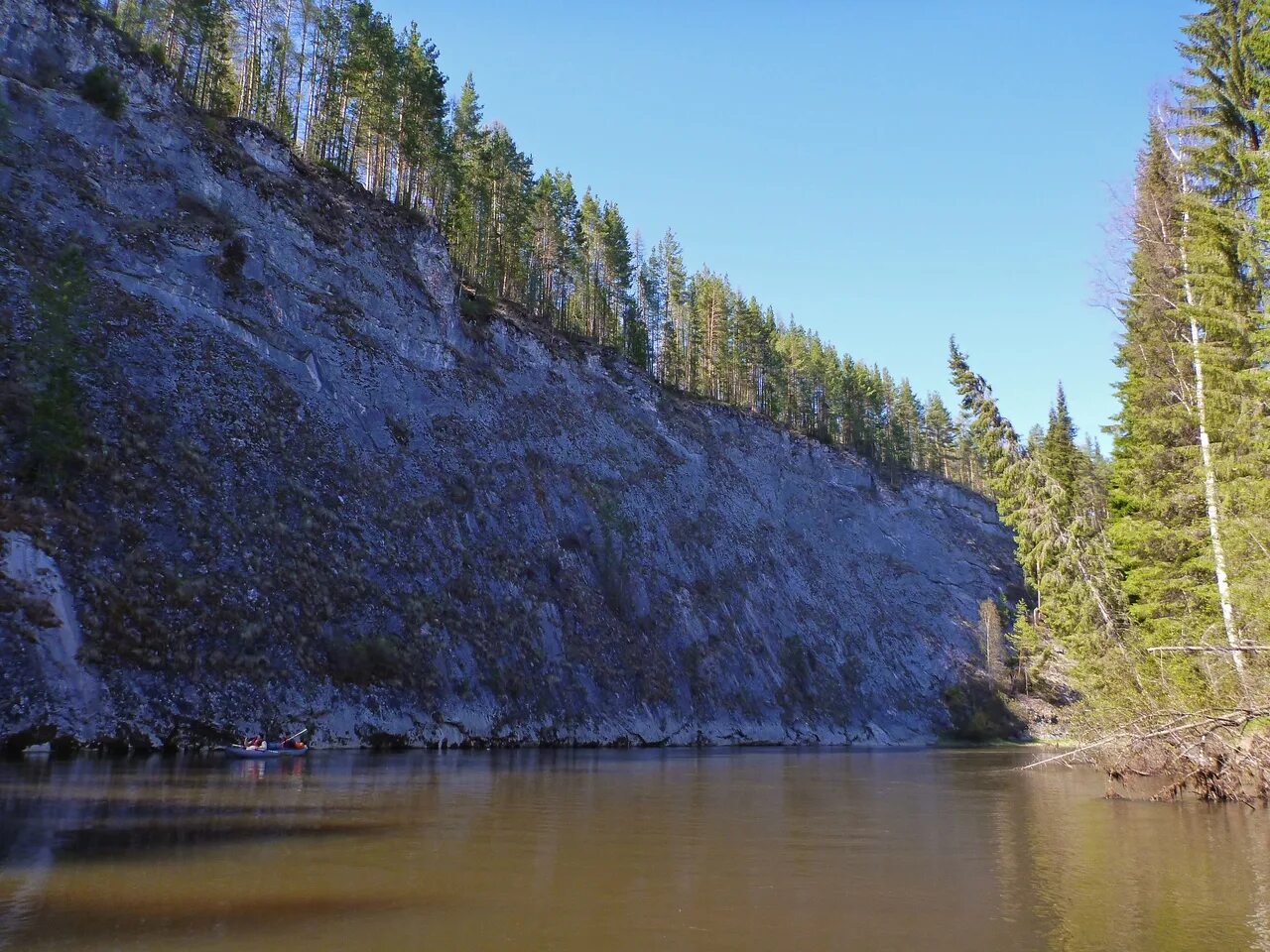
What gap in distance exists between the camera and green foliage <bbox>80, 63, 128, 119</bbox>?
35.9m

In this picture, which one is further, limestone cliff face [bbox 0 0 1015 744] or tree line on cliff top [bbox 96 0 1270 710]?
limestone cliff face [bbox 0 0 1015 744]

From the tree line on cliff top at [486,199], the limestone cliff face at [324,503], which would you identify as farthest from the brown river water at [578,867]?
the tree line on cliff top at [486,199]

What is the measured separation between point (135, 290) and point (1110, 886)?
3612 cm

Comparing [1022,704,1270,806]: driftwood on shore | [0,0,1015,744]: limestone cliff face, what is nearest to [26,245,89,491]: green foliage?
[0,0,1015,744]: limestone cliff face

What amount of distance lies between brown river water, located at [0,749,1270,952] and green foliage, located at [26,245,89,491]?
9206 millimetres

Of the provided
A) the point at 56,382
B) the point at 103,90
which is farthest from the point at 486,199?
the point at 56,382

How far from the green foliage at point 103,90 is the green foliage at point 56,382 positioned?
1261 cm

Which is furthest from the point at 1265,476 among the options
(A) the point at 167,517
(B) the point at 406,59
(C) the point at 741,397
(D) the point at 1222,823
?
(C) the point at 741,397

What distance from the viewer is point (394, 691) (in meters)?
30.2

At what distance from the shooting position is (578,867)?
35.1 ft

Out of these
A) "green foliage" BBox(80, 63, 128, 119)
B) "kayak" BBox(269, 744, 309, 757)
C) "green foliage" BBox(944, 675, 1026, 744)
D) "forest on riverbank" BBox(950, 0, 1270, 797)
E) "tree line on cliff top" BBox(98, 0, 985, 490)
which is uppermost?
"tree line on cliff top" BBox(98, 0, 985, 490)

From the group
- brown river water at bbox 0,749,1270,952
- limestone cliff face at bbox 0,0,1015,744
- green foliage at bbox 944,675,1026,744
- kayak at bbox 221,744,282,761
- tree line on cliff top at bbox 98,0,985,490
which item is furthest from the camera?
green foliage at bbox 944,675,1026,744

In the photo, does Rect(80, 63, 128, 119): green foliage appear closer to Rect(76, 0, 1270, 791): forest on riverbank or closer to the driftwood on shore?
Rect(76, 0, 1270, 791): forest on riverbank

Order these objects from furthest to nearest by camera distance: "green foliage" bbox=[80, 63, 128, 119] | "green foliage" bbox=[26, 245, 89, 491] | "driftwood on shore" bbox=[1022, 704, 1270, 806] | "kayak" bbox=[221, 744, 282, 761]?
1. "green foliage" bbox=[80, 63, 128, 119]
2. "green foliage" bbox=[26, 245, 89, 491]
3. "kayak" bbox=[221, 744, 282, 761]
4. "driftwood on shore" bbox=[1022, 704, 1270, 806]
